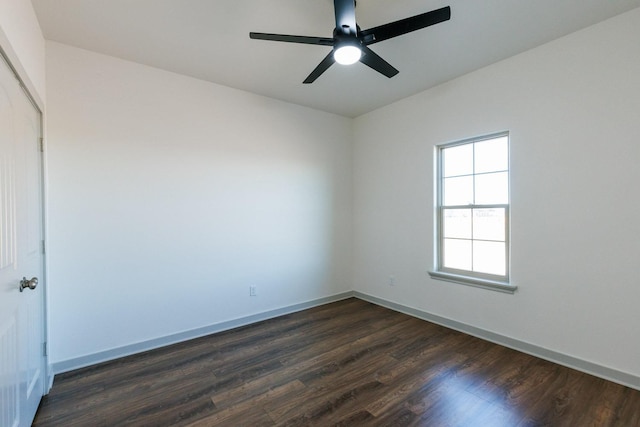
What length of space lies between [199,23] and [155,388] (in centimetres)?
287

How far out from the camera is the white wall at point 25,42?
1.45 m

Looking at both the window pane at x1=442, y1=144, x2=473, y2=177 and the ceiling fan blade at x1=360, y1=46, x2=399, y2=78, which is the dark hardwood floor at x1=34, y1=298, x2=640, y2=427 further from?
the ceiling fan blade at x1=360, y1=46, x2=399, y2=78

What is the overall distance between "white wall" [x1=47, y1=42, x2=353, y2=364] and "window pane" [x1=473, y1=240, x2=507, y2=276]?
6.51 ft

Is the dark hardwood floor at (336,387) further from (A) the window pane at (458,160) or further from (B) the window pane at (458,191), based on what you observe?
(A) the window pane at (458,160)

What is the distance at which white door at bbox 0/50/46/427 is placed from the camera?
4.66ft

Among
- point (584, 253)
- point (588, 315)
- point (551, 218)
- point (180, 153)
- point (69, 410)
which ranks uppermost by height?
point (180, 153)

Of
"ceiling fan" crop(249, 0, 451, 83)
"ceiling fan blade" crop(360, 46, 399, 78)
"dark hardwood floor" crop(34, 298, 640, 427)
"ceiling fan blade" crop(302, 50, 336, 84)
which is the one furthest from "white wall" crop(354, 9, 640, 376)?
"ceiling fan blade" crop(302, 50, 336, 84)

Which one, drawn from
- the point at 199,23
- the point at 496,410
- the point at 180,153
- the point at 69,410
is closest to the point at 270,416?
the point at 69,410

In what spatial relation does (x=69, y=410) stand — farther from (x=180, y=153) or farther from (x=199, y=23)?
(x=199, y=23)

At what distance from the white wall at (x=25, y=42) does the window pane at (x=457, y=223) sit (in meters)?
3.79

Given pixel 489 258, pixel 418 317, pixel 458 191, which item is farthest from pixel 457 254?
pixel 418 317

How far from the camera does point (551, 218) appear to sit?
2.55 metres

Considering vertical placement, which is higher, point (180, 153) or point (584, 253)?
point (180, 153)

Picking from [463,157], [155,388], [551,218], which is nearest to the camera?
[155,388]
